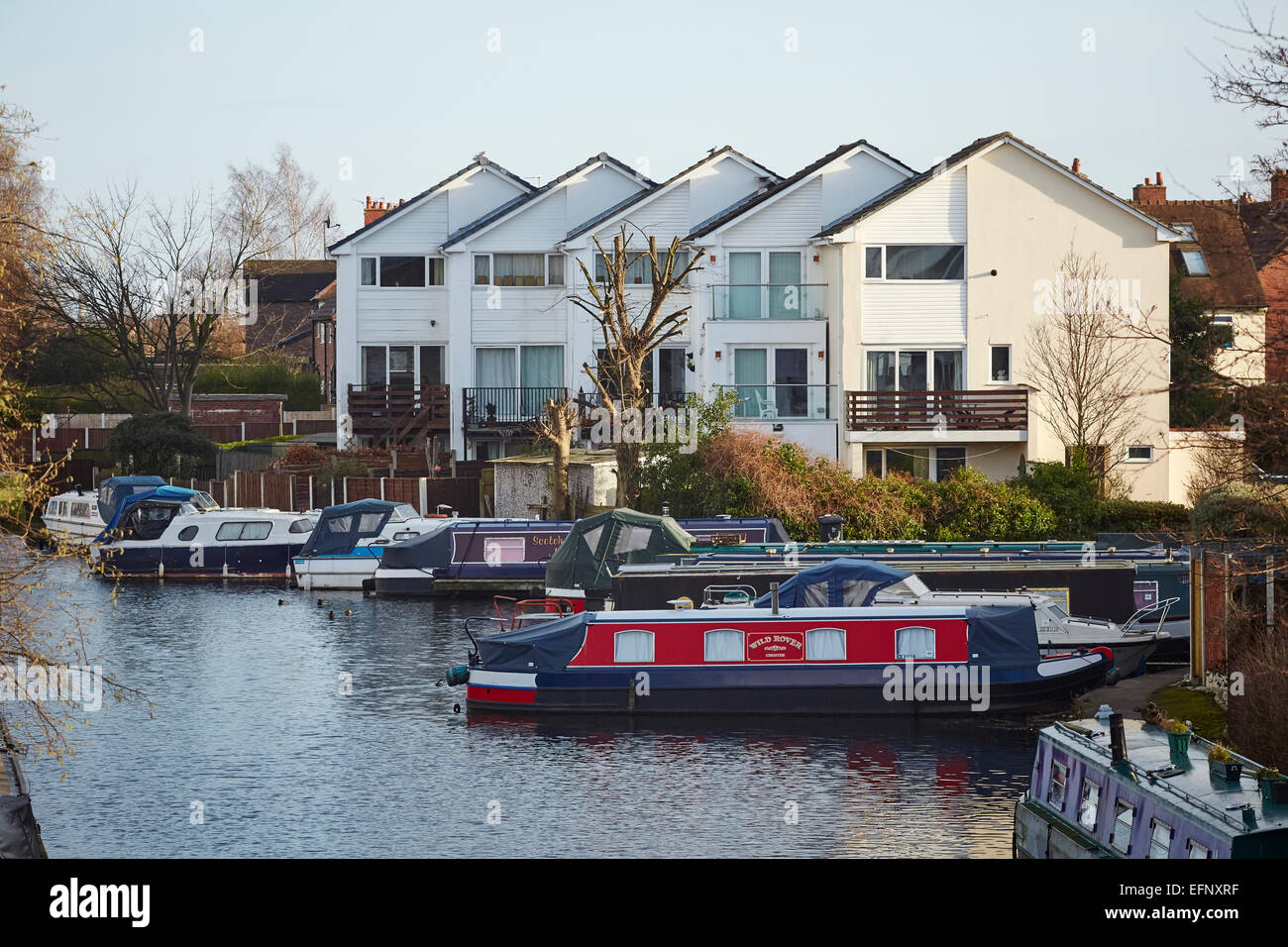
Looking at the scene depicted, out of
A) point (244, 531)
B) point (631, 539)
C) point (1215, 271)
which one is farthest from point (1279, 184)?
point (244, 531)

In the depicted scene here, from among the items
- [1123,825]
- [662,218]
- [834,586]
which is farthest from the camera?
[662,218]

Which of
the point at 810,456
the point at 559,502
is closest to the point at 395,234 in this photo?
the point at 559,502

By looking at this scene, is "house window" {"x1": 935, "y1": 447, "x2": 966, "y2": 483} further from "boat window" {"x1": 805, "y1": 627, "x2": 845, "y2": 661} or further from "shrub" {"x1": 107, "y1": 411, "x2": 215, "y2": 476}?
"shrub" {"x1": 107, "y1": 411, "x2": 215, "y2": 476}

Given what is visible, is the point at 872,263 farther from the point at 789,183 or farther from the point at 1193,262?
the point at 1193,262

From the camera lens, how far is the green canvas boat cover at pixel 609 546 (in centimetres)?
4034

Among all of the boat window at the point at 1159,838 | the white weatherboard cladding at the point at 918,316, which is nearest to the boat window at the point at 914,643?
the boat window at the point at 1159,838

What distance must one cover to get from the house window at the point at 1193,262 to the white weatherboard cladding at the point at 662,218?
20151mm

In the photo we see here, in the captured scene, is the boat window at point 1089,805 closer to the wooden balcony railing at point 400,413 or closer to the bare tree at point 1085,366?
the bare tree at point 1085,366

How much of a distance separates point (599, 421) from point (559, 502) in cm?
628

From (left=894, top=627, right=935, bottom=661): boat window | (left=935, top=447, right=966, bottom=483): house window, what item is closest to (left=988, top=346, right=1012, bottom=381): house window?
(left=935, top=447, right=966, bottom=483): house window

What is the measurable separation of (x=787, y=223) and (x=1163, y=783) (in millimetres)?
42706

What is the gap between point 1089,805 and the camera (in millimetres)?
17922

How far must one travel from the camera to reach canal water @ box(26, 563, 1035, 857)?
2320 centimetres

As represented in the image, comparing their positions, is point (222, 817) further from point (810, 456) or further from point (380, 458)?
point (380, 458)
